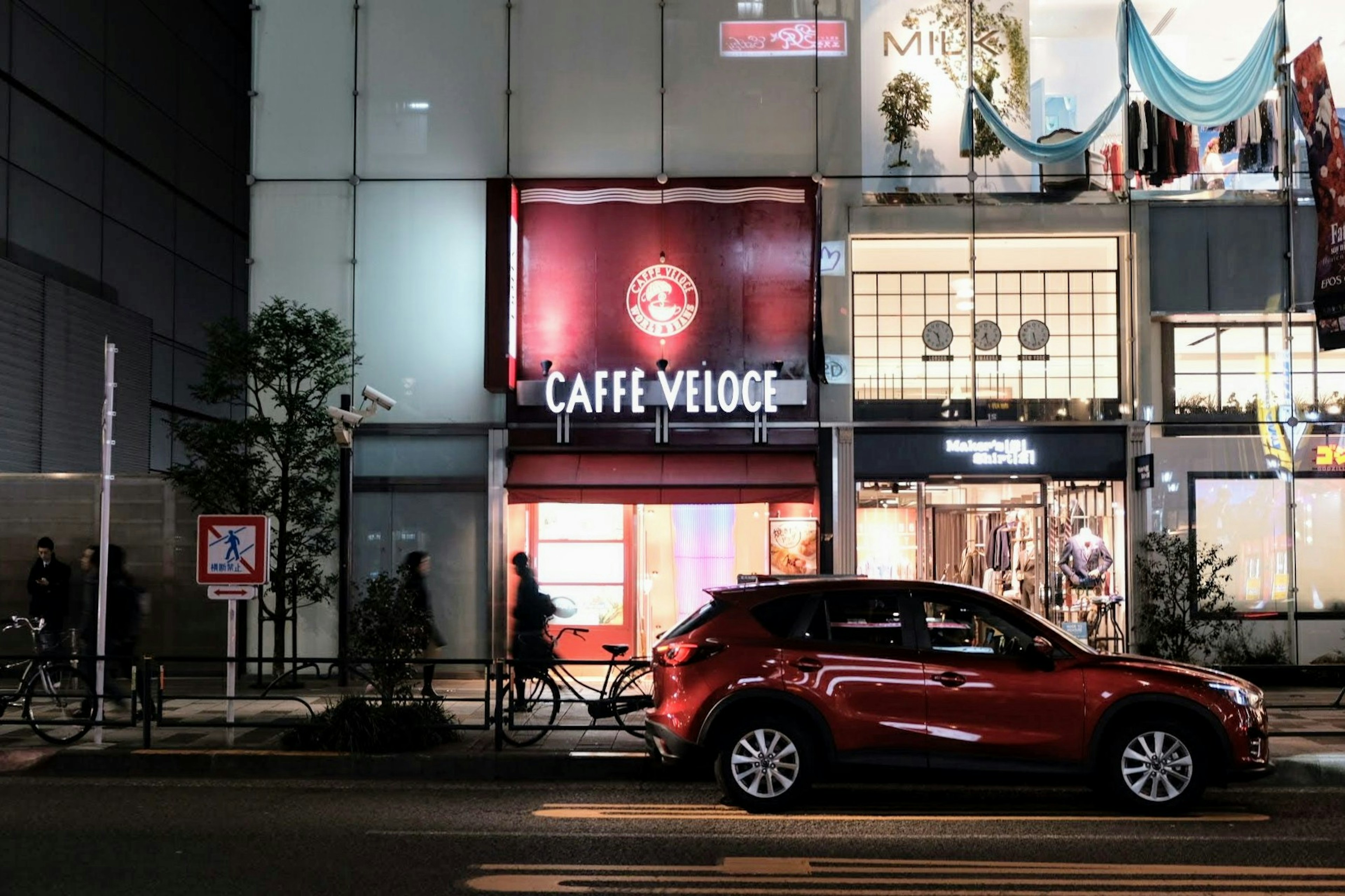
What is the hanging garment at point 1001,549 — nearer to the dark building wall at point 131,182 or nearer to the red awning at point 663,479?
the red awning at point 663,479

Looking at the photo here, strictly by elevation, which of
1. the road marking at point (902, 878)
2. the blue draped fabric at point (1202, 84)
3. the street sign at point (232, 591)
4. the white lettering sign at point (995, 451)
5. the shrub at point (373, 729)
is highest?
the blue draped fabric at point (1202, 84)

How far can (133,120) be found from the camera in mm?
29547

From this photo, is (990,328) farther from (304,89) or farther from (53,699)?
(53,699)

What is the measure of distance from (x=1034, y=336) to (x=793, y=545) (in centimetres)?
466

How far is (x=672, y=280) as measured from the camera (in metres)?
18.2

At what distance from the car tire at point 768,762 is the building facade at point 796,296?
845 centimetres

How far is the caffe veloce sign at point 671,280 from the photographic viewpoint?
18.1m

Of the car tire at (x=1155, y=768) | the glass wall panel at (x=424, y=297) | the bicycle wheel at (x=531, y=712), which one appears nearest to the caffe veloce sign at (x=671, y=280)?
the glass wall panel at (x=424, y=297)

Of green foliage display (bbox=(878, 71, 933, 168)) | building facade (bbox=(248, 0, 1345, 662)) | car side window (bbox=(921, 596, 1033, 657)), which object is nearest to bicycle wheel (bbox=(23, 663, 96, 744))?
building facade (bbox=(248, 0, 1345, 662))

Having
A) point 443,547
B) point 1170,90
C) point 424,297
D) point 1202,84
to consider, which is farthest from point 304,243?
point 1202,84

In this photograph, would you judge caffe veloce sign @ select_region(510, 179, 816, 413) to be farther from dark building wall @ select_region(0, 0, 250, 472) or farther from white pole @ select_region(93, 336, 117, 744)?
dark building wall @ select_region(0, 0, 250, 472)

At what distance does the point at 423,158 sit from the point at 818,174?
230 inches

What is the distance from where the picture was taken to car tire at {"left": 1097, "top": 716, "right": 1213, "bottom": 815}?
366 inches

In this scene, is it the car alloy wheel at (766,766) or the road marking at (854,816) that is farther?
the car alloy wheel at (766,766)
